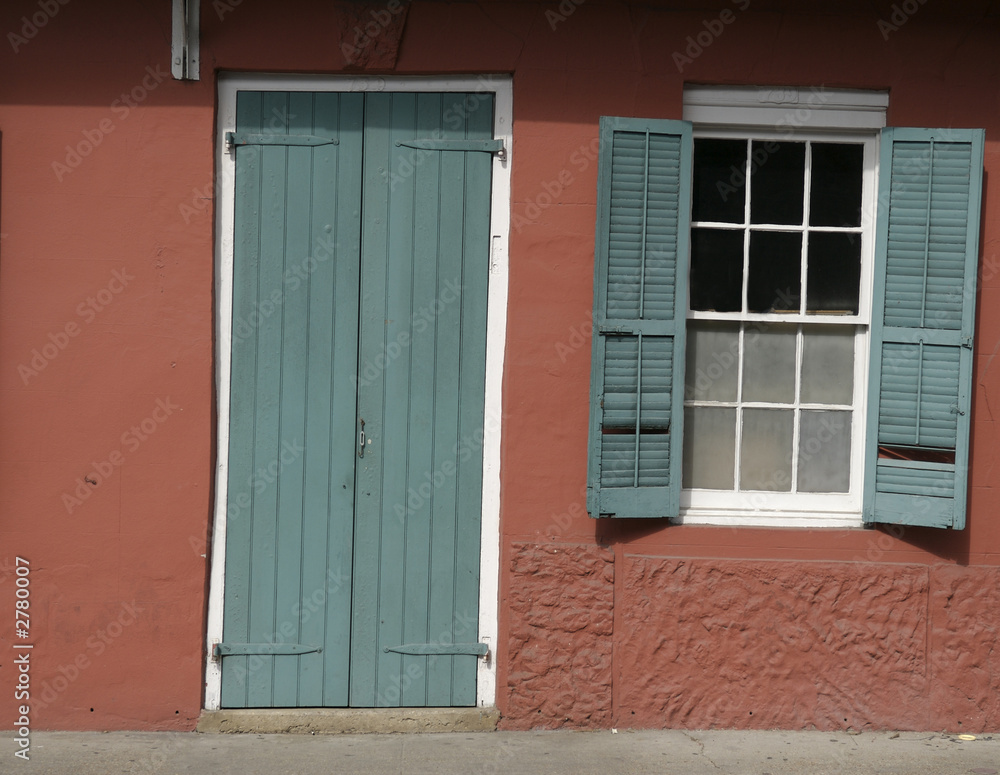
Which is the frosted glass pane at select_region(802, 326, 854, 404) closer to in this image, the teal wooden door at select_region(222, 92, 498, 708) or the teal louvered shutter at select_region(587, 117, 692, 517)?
the teal louvered shutter at select_region(587, 117, 692, 517)

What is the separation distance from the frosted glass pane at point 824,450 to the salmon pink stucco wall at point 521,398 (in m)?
0.26

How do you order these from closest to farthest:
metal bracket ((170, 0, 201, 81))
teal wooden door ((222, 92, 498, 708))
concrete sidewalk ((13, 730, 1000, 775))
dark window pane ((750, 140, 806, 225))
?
concrete sidewalk ((13, 730, 1000, 775)) < metal bracket ((170, 0, 201, 81)) < teal wooden door ((222, 92, 498, 708)) < dark window pane ((750, 140, 806, 225))

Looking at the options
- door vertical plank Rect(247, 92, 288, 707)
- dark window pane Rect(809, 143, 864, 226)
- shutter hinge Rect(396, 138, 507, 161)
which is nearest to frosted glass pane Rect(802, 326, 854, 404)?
→ dark window pane Rect(809, 143, 864, 226)

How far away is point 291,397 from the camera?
4.61 metres

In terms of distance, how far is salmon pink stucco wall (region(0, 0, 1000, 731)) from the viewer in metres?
4.52

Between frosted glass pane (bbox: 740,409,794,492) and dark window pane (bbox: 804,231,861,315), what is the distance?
55 cm

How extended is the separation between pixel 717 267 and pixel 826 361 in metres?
0.70

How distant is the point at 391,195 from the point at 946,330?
2.64 m

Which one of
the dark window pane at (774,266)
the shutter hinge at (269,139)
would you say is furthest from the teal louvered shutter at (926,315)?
the shutter hinge at (269,139)

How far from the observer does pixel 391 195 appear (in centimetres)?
459

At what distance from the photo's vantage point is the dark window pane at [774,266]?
4.70m

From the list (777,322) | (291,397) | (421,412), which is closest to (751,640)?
(777,322)

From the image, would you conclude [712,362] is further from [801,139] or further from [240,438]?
[240,438]

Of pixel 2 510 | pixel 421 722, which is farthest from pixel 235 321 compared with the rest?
pixel 421 722
